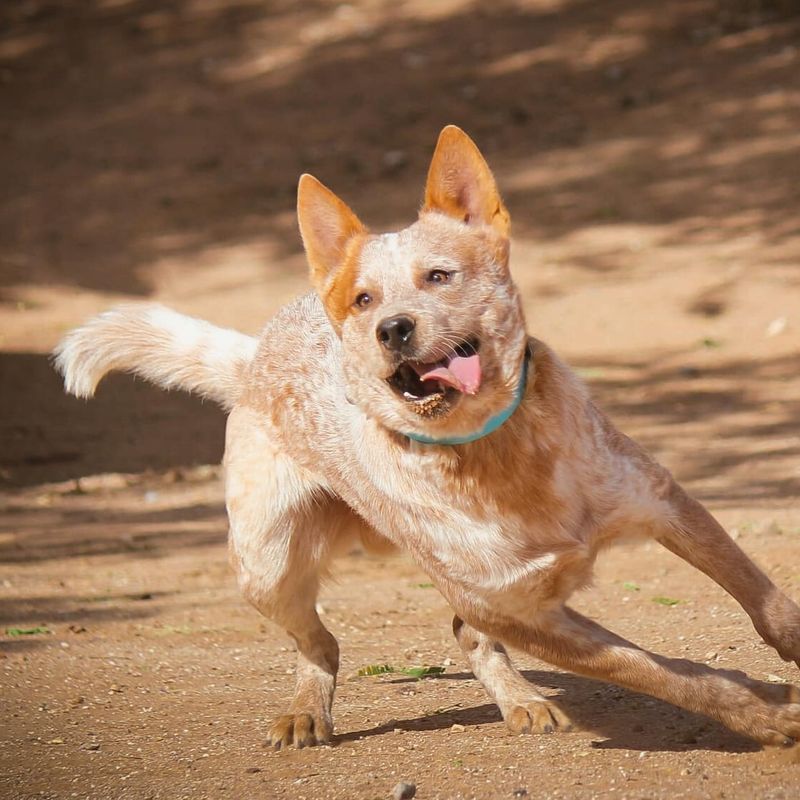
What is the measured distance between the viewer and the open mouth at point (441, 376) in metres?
4.11

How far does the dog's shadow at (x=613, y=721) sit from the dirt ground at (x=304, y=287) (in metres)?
0.02

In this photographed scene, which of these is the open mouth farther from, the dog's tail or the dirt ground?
the dog's tail

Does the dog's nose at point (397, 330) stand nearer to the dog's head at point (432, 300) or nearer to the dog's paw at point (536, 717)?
the dog's head at point (432, 300)

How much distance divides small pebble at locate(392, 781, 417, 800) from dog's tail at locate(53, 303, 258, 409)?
2043mm

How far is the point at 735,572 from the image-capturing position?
4.50 meters

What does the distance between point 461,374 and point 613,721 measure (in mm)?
1495

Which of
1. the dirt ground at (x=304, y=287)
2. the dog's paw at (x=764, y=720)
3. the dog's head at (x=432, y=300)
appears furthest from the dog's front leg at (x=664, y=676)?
the dog's head at (x=432, y=300)

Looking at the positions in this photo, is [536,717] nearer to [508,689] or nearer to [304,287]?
[508,689]

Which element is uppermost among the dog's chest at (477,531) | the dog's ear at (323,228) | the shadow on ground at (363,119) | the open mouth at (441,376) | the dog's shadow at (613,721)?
the dog's ear at (323,228)

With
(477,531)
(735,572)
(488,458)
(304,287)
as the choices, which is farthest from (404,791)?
(304,287)

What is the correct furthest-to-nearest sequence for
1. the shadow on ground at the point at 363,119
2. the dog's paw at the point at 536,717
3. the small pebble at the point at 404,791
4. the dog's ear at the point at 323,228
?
the shadow on ground at the point at 363,119 < the dog's paw at the point at 536,717 < the dog's ear at the point at 323,228 < the small pebble at the point at 404,791

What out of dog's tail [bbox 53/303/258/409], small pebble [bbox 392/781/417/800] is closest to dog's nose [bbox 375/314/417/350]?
small pebble [bbox 392/781/417/800]

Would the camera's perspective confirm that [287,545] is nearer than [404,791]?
No

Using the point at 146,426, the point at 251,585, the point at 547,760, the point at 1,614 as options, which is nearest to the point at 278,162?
the point at 146,426
